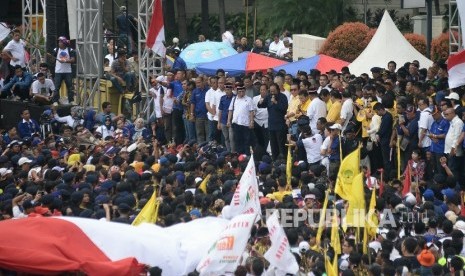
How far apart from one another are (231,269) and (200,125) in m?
12.4

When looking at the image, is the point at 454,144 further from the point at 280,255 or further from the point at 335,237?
the point at 280,255

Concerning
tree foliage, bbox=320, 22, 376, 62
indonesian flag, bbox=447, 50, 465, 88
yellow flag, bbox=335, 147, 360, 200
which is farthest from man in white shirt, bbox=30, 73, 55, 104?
yellow flag, bbox=335, 147, 360, 200

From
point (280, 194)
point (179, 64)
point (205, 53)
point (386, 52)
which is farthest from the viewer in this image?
point (205, 53)

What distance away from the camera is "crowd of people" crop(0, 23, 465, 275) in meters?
18.5

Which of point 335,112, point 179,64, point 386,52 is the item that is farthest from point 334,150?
point 179,64

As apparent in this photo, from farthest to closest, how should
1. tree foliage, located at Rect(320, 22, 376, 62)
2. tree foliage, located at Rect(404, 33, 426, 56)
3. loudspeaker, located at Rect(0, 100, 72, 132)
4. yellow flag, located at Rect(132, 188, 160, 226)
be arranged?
tree foliage, located at Rect(404, 33, 426, 56)
tree foliage, located at Rect(320, 22, 376, 62)
loudspeaker, located at Rect(0, 100, 72, 132)
yellow flag, located at Rect(132, 188, 160, 226)

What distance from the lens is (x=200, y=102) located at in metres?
28.5

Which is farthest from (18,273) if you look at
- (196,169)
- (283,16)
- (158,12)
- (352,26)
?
(283,16)

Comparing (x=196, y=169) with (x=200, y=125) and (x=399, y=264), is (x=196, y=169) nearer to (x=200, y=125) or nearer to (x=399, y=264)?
(x=200, y=125)

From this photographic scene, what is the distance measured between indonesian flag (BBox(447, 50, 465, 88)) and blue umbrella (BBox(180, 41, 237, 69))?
10704 mm

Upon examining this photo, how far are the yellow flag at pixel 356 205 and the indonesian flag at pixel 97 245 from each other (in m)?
1.50

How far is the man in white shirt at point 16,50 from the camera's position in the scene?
3316 cm

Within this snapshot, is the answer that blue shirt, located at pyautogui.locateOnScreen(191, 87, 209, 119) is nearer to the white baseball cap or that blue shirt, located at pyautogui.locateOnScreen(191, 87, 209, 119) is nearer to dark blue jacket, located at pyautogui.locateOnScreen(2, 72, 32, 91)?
the white baseball cap

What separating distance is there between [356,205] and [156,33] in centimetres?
1208
